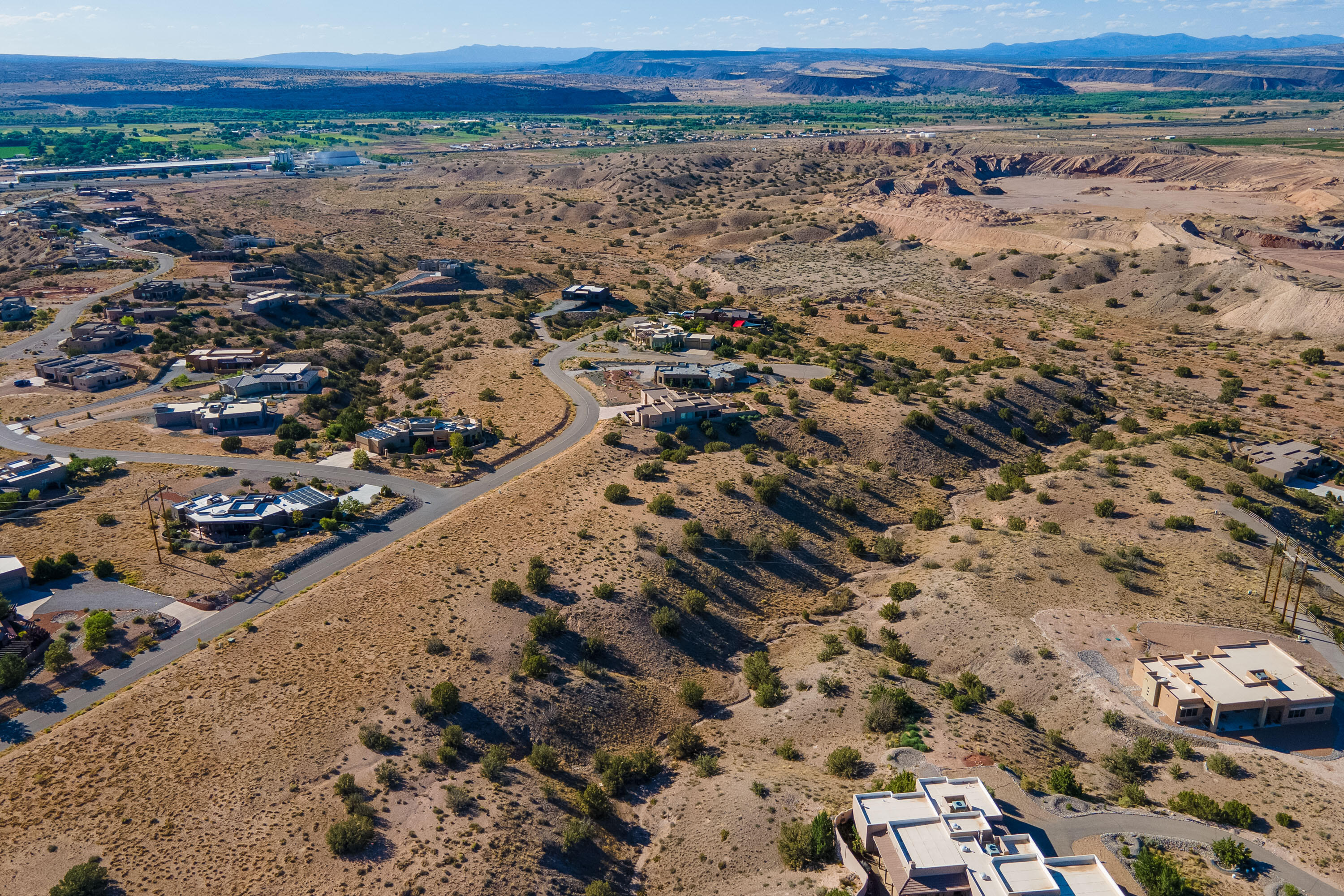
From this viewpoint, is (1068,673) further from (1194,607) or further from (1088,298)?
(1088,298)

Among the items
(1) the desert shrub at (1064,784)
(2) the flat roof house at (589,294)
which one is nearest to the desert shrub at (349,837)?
(1) the desert shrub at (1064,784)

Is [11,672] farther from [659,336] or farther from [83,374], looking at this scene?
[659,336]

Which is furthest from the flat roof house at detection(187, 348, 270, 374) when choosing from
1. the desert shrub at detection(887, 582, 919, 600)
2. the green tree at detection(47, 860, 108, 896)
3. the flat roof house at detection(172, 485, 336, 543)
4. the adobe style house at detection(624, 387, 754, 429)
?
the desert shrub at detection(887, 582, 919, 600)

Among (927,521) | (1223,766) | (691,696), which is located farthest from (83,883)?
(927,521)

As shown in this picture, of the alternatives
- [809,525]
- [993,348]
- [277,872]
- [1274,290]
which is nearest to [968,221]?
[1274,290]

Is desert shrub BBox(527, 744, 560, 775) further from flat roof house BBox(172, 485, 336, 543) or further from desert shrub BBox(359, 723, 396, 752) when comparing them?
flat roof house BBox(172, 485, 336, 543)
